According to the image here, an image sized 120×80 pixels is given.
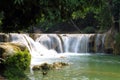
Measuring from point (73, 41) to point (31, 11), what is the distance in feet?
79.9

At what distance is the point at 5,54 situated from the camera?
56.7 feet

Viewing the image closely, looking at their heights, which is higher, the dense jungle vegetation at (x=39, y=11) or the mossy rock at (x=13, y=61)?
the dense jungle vegetation at (x=39, y=11)

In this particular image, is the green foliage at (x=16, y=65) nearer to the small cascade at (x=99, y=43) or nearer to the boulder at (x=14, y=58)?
the boulder at (x=14, y=58)

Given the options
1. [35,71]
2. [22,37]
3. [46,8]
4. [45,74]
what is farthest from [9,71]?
[22,37]

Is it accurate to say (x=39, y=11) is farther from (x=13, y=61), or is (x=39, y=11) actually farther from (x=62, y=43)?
(x=62, y=43)

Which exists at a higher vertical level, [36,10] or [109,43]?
[36,10]

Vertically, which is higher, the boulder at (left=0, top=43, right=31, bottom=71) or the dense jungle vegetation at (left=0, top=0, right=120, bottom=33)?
the dense jungle vegetation at (left=0, top=0, right=120, bottom=33)

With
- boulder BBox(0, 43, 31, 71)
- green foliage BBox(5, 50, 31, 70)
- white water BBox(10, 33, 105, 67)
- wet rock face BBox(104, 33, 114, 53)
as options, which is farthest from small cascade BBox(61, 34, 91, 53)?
green foliage BBox(5, 50, 31, 70)

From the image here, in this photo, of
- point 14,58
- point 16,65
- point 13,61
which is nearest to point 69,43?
point 14,58

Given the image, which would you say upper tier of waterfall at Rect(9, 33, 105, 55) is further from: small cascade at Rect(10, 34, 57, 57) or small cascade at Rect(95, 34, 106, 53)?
small cascade at Rect(10, 34, 57, 57)

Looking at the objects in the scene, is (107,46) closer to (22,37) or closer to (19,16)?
(22,37)

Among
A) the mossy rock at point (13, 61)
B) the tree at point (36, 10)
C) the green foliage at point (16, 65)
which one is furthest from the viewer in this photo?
the mossy rock at point (13, 61)

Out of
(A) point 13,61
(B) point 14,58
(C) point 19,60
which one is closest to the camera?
(A) point 13,61

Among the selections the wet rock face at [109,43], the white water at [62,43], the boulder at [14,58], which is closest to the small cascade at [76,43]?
the white water at [62,43]
